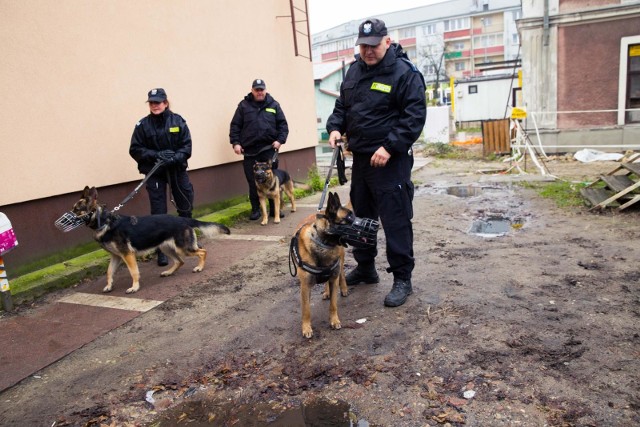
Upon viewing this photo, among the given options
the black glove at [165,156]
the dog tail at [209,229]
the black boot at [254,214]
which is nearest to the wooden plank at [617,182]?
the black boot at [254,214]

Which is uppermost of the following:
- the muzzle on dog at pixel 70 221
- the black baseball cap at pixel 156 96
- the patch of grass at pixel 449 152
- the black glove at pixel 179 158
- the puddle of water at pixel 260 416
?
the black baseball cap at pixel 156 96

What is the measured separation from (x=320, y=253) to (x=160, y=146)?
317cm

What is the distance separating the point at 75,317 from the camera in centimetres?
416

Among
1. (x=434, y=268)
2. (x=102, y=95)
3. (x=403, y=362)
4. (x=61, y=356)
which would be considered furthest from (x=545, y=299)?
(x=102, y=95)

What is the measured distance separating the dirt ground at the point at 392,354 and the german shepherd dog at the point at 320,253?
235 mm

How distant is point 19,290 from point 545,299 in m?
4.93

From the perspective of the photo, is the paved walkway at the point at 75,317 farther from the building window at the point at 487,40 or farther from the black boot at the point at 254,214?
the building window at the point at 487,40

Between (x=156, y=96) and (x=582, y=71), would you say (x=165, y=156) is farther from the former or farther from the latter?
(x=582, y=71)

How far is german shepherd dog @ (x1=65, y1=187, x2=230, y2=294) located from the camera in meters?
4.46

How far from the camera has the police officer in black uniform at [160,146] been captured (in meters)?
5.41

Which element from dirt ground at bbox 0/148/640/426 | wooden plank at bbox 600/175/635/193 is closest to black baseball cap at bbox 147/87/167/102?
dirt ground at bbox 0/148/640/426

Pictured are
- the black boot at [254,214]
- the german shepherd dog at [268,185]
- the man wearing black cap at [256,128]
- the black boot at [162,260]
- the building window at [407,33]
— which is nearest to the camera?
the black boot at [162,260]

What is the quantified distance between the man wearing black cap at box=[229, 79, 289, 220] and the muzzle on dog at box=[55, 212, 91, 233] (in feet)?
10.6

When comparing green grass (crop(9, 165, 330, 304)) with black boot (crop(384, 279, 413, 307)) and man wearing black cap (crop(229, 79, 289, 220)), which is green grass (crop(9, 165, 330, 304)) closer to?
man wearing black cap (crop(229, 79, 289, 220))
